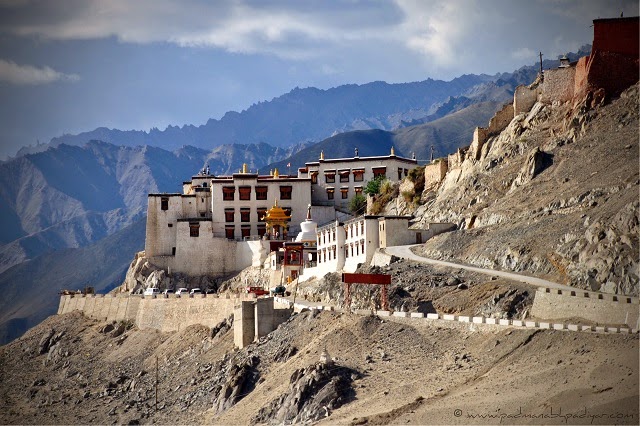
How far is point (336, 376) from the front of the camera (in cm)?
7975

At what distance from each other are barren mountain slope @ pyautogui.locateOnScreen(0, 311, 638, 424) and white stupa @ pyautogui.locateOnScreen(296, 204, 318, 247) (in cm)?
1312

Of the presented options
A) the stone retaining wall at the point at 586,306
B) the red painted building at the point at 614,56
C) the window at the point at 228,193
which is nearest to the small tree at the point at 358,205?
the window at the point at 228,193

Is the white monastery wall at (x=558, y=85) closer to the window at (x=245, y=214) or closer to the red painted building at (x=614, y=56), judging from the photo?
the red painted building at (x=614, y=56)

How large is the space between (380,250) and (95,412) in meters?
23.3

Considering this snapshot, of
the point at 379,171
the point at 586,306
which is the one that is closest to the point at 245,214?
the point at 379,171

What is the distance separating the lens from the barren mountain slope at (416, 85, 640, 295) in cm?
8231

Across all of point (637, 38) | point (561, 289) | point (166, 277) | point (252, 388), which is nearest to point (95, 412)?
point (252, 388)

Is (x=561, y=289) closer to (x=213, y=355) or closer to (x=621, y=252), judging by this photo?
(x=621, y=252)

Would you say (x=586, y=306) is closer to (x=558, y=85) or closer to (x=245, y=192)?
(x=558, y=85)

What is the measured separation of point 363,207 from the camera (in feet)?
429

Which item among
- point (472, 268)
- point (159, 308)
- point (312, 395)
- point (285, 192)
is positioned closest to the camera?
point (312, 395)

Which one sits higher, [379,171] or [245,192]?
[379,171]

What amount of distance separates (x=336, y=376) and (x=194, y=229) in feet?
169

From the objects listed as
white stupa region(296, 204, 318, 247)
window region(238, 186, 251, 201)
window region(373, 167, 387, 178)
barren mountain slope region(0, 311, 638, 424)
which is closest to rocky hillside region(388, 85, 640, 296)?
white stupa region(296, 204, 318, 247)
